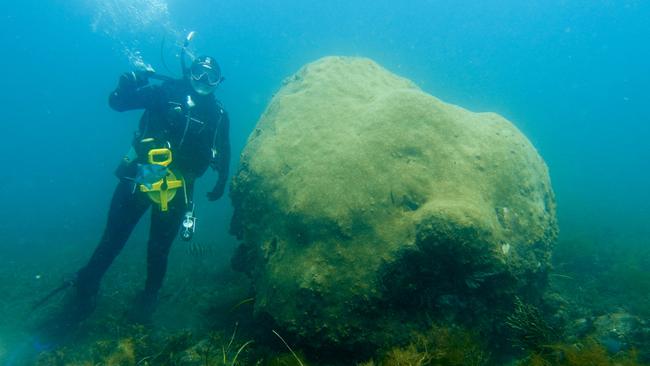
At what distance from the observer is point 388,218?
457 centimetres

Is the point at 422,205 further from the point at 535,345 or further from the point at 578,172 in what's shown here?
the point at 578,172

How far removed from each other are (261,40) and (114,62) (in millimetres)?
69328

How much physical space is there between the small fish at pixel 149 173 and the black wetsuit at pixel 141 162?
70 centimetres

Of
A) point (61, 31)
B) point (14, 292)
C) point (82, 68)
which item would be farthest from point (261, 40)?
point (14, 292)

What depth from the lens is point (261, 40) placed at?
9862 cm

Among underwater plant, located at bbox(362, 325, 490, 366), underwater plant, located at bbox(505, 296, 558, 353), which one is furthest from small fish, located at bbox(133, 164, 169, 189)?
underwater plant, located at bbox(505, 296, 558, 353)

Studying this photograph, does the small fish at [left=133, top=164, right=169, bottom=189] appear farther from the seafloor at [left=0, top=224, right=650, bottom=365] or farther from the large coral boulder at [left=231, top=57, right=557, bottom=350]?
the seafloor at [left=0, top=224, right=650, bottom=365]

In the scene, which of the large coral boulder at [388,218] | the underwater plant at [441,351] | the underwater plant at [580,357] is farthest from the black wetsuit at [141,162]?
the underwater plant at [580,357]

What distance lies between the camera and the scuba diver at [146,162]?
6430 millimetres

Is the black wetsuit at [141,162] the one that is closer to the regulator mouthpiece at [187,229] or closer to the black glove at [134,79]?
the black glove at [134,79]

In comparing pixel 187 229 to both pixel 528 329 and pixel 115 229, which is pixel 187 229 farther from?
pixel 528 329

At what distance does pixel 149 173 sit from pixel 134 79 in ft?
6.81

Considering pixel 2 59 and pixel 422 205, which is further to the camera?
pixel 2 59

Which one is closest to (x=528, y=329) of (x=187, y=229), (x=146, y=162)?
(x=187, y=229)
